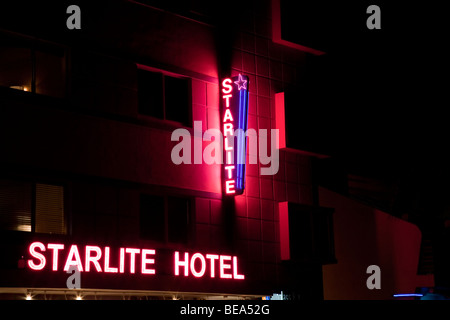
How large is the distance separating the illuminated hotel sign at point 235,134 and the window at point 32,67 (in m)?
4.80

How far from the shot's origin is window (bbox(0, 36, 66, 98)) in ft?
64.7

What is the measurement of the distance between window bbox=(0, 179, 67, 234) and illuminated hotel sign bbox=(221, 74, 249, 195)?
195 inches

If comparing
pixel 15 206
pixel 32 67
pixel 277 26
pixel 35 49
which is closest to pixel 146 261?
pixel 15 206

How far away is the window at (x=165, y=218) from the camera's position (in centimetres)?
2164

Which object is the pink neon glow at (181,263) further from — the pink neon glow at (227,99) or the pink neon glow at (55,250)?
the pink neon glow at (227,99)

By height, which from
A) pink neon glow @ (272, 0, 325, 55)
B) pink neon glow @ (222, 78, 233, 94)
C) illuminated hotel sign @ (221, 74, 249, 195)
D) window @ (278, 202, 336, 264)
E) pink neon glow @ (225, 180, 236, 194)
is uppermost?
pink neon glow @ (272, 0, 325, 55)

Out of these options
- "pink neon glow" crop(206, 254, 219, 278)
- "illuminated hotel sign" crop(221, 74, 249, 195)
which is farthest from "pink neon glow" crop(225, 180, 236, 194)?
"pink neon glow" crop(206, 254, 219, 278)

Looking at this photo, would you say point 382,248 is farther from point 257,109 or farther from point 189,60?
point 189,60

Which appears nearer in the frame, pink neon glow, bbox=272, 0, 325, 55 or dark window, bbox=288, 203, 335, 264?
dark window, bbox=288, 203, 335, 264

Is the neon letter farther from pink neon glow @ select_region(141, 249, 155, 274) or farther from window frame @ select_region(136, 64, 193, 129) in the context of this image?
window frame @ select_region(136, 64, 193, 129)

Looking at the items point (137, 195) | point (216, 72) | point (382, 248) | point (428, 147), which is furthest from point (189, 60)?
point (428, 147)

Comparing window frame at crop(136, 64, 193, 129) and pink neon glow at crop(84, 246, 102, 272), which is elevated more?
window frame at crop(136, 64, 193, 129)

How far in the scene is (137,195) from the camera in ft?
69.9
